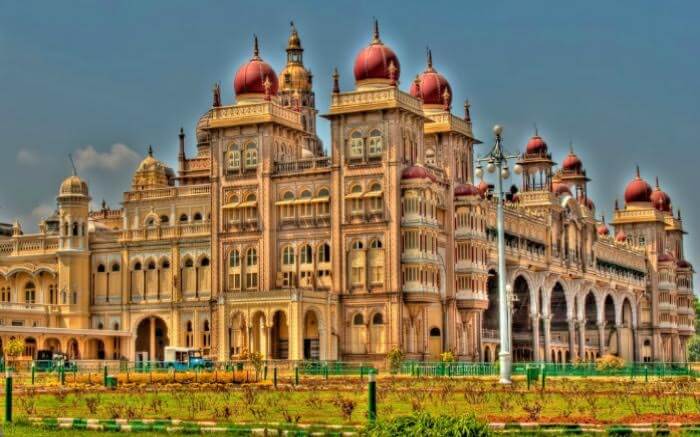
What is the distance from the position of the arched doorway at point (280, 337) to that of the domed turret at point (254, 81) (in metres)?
17.2

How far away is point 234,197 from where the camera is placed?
3634 inches

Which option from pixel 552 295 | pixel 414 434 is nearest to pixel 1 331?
pixel 552 295

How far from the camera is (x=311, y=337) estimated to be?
87125 millimetres

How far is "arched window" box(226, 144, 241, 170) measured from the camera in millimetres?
92312

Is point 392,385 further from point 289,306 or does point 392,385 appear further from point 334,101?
point 334,101

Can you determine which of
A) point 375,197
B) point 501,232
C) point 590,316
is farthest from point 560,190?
point 501,232

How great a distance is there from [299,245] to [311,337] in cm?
688

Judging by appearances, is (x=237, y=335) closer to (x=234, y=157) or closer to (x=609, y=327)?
(x=234, y=157)

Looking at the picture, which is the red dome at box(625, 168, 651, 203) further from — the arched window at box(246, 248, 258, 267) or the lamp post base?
the lamp post base

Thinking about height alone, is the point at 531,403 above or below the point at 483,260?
below

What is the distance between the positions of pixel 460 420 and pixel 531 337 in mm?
87186

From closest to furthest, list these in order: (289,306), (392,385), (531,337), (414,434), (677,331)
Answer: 1. (414,434)
2. (392,385)
3. (289,306)
4. (531,337)
5. (677,331)

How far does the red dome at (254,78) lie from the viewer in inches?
3649

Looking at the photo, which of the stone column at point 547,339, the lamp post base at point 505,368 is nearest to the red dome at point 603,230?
the stone column at point 547,339
